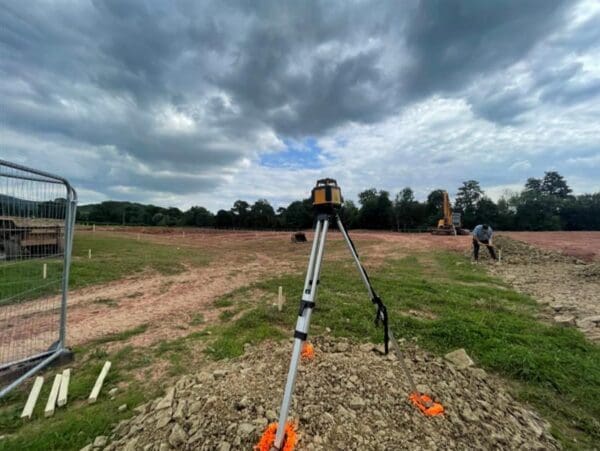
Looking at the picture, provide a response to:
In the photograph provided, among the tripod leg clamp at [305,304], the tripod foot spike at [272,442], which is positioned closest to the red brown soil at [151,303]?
the tripod leg clamp at [305,304]

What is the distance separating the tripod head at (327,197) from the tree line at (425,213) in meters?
39.9

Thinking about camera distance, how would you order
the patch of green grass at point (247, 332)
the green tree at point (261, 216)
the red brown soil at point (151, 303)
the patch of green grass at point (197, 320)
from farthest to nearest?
the green tree at point (261, 216), the patch of green grass at point (197, 320), the red brown soil at point (151, 303), the patch of green grass at point (247, 332)

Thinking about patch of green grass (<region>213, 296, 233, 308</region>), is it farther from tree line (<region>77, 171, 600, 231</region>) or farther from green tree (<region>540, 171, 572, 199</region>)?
green tree (<region>540, 171, 572, 199</region>)

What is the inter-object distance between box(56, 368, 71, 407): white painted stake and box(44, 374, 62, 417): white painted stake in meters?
0.04

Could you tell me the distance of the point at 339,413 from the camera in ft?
7.17

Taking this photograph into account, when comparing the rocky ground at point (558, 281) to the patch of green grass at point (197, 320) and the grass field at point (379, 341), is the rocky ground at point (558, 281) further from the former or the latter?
the patch of green grass at point (197, 320)

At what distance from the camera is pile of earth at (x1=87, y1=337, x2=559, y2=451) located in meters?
1.97

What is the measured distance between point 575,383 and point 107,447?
195 inches

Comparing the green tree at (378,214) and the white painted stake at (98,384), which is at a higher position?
the green tree at (378,214)

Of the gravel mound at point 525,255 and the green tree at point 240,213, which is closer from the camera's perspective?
the gravel mound at point 525,255

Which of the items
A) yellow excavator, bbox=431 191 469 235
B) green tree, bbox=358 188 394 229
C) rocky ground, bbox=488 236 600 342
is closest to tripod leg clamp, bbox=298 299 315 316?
rocky ground, bbox=488 236 600 342

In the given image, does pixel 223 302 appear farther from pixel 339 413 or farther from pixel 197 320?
pixel 339 413

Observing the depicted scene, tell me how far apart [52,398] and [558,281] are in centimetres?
1213

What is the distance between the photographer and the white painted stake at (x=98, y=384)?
113 inches
